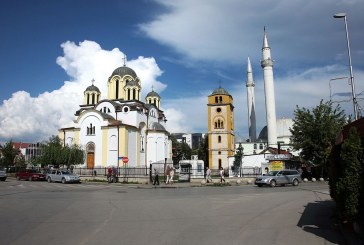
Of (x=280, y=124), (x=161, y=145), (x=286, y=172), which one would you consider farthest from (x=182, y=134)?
(x=286, y=172)

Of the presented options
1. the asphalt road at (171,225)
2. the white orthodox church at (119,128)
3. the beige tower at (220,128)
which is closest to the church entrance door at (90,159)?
the white orthodox church at (119,128)

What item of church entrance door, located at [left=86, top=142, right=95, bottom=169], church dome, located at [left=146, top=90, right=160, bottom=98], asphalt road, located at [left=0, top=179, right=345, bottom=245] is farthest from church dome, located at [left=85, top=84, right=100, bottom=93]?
asphalt road, located at [left=0, top=179, right=345, bottom=245]

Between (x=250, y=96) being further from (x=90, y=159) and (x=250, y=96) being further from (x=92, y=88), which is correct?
(x=90, y=159)

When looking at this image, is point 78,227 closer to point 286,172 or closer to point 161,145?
point 286,172

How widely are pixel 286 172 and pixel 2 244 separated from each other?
84.7 ft

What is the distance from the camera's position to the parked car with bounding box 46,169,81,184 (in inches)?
1425

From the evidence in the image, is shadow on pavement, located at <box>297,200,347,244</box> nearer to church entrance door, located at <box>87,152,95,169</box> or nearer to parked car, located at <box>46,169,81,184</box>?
parked car, located at <box>46,169,81,184</box>

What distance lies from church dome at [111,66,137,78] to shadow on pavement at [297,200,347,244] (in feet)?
179

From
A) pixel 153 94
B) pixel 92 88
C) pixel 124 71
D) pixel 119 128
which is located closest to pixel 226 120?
pixel 153 94

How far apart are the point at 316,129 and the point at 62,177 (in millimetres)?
26909

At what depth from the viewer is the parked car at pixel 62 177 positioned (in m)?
36.2

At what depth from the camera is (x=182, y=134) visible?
196 meters

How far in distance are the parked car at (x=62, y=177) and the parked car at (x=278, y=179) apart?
61.5 feet

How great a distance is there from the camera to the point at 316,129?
3678cm
